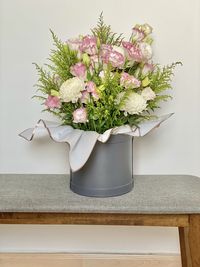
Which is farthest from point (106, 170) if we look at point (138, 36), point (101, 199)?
point (138, 36)

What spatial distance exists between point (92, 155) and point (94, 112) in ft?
0.46

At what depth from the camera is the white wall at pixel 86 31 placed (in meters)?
1.28

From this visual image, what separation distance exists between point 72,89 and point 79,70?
0.07 meters

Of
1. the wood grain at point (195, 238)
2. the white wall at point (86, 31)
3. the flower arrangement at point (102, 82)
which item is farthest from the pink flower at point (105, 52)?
the wood grain at point (195, 238)

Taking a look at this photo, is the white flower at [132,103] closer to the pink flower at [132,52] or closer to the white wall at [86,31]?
the pink flower at [132,52]

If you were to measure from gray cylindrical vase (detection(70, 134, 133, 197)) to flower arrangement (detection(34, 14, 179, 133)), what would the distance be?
0.06m

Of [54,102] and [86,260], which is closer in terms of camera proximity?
[54,102]

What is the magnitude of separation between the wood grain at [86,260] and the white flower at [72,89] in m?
0.79

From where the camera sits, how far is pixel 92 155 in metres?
1.03

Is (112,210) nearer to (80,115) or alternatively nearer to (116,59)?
(80,115)

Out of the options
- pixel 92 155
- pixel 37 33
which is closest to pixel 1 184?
pixel 92 155

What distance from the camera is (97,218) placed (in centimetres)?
102

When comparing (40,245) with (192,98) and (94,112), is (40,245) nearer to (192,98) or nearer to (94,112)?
(94,112)

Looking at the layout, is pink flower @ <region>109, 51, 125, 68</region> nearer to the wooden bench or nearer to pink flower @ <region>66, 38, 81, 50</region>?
pink flower @ <region>66, 38, 81, 50</region>
